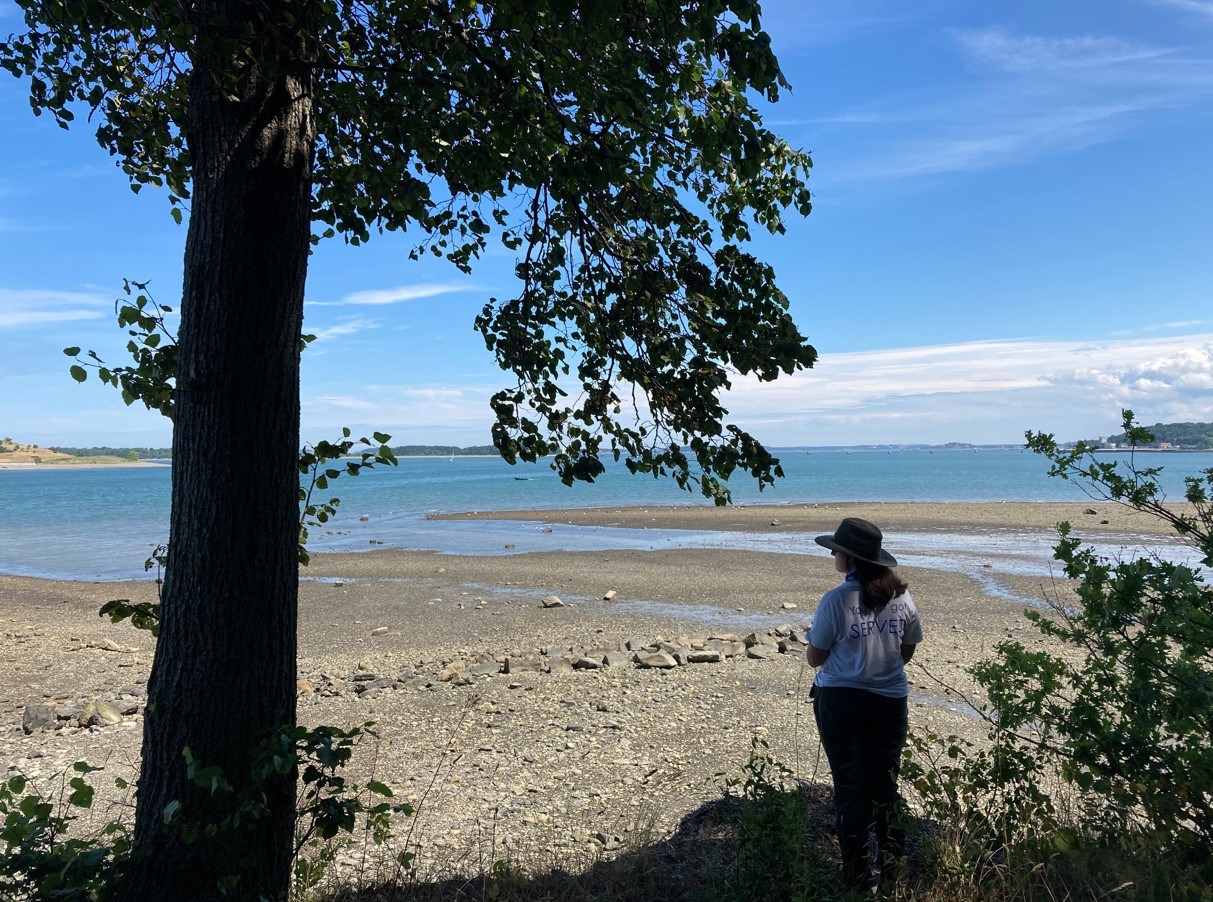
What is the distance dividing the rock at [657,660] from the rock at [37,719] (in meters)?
7.03

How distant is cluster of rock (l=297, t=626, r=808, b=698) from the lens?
10648 mm

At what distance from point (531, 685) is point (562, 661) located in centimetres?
114

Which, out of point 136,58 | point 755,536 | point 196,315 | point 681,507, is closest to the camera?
point 196,315

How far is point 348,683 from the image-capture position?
10.8 meters

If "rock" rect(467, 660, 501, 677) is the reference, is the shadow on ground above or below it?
above

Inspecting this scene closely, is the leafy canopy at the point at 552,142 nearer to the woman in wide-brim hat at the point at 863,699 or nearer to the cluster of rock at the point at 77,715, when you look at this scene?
the woman in wide-brim hat at the point at 863,699

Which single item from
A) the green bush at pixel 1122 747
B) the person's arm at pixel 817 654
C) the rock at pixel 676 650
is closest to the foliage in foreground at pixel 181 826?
the person's arm at pixel 817 654

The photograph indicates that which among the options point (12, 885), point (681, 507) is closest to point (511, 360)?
point (12, 885)

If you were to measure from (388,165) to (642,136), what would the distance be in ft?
4.07

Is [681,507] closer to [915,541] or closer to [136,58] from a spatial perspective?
[915,541]

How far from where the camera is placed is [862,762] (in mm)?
4551

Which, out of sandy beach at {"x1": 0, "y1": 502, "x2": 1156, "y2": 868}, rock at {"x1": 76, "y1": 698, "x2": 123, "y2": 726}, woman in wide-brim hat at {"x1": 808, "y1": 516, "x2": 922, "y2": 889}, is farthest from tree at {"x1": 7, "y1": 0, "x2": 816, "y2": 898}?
rock at {"x1": 76, "y1": 698, "x2": 123, "y2": 726}

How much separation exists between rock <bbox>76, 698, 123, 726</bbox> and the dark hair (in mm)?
8529

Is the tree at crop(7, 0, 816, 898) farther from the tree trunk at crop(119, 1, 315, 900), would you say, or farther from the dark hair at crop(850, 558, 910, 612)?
the dark hair at crop(850, 558, 910, 612)
